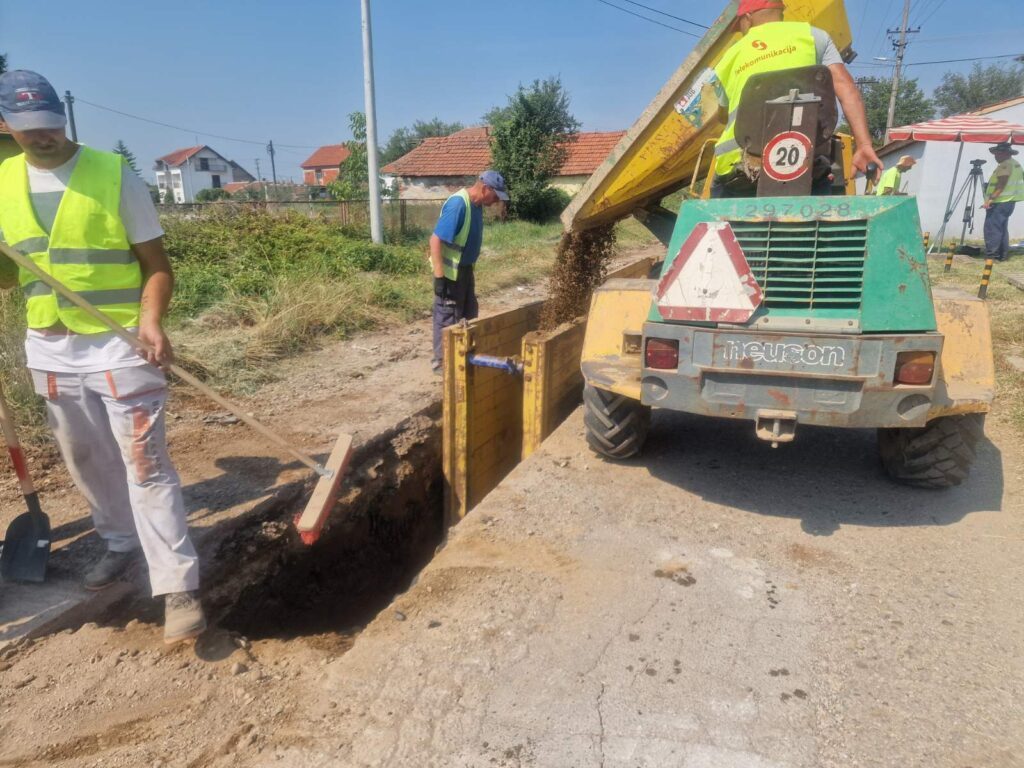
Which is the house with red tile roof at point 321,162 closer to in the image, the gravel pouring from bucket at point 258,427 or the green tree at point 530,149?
the green tree at point 530,149

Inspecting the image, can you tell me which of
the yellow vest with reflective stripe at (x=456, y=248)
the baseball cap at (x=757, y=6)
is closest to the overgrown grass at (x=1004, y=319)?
the baseball cap at (x=757, y=6)

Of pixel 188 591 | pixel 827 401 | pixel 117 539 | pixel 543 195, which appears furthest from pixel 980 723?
pixel 543 195

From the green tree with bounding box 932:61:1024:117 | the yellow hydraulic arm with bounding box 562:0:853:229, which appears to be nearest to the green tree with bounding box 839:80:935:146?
the green tree with bounding box 932:61:1024:117

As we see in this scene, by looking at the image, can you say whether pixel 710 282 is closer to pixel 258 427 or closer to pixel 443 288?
pixel 258 427

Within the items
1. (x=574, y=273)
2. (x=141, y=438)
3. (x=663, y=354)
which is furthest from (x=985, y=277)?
(x=141, y=438)

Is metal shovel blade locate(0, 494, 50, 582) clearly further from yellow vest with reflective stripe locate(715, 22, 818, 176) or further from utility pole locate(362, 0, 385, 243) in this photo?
utility pole locate(362, 0, 385, 243)

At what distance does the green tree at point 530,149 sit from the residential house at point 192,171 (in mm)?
70865

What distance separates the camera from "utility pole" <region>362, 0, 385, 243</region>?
41.3 ft

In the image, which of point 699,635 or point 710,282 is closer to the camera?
point 699,635

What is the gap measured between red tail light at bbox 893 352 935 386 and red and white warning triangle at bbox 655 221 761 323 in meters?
0.66

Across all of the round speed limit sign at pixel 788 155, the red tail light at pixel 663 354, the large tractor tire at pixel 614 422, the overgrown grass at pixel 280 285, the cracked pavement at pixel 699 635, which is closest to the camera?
the cracked pavement at pixel 699 635

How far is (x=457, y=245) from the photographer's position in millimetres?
6180

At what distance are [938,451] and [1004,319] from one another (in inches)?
240

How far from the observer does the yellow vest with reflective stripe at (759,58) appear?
3.88 meters
